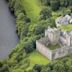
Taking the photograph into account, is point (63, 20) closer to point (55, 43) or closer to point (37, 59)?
point (55, 43)

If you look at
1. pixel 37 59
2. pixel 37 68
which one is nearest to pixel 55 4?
pixel 37 59

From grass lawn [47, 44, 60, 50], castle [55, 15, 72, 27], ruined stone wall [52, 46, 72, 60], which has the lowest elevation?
ruined stone wall [52, 46, 72, 60]

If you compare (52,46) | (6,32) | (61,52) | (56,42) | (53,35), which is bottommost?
(6,32)

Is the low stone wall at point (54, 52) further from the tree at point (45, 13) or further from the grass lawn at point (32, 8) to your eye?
the grass lawn at point (32, 8)

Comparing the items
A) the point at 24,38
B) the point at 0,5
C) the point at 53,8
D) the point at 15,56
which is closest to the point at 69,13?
the point at 53,8

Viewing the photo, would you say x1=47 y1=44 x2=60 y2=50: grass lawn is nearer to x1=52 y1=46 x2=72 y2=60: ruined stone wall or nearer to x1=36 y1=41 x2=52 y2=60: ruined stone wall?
x1=36 y1=41 x2=52 y2=60: ruined stone wall

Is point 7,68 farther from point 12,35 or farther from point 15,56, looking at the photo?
point 12,35

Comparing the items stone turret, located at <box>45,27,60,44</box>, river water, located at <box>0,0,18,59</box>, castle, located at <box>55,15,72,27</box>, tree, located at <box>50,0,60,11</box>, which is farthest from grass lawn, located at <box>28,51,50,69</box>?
tree, located at <box>50,0,60,11</box>
